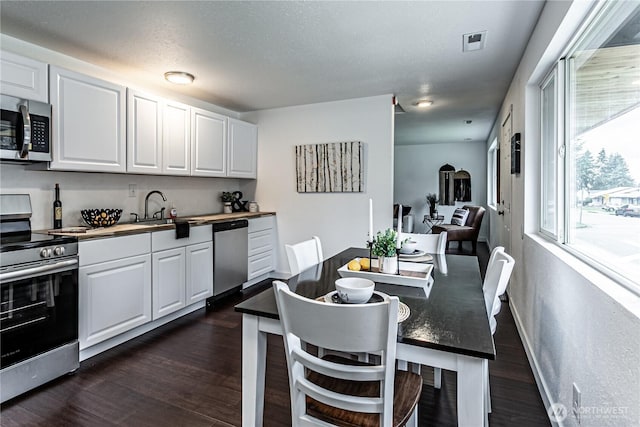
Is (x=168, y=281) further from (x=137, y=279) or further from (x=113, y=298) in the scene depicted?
(x=113, y=298)

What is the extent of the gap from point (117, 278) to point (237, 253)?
1460 mm

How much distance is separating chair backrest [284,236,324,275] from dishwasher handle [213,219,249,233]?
1660 mm

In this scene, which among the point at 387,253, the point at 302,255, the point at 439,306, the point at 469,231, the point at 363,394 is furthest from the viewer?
the point at 469,231

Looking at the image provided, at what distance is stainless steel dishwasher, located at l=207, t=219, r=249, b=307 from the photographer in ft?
11.9

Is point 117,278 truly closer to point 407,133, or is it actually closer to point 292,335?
point 292,335

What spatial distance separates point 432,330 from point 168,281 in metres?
2.60

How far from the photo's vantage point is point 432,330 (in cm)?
114

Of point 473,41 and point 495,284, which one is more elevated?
→ point 473,41

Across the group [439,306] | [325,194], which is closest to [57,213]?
[325,194]

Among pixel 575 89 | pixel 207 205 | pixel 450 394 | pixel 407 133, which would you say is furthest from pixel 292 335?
pixel 407 133

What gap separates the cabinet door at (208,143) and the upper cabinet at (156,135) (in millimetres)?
97

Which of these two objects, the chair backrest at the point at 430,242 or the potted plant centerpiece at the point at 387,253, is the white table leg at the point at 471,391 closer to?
the potted plant centerpiece at the point at 387,253

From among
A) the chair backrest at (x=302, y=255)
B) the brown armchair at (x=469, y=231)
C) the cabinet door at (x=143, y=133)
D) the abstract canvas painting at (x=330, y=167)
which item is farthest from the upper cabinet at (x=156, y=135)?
the brown armchair at (x=469, y=231)

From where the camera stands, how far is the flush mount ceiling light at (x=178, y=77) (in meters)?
3.14
